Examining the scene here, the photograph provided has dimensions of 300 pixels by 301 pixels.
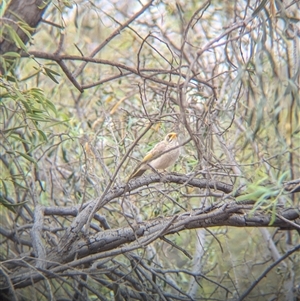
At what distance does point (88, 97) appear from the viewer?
6422mm

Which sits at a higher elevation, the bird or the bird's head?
the bird's head

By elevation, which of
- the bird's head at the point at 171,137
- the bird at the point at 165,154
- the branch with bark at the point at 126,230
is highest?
the bird's head at the point at 171,137

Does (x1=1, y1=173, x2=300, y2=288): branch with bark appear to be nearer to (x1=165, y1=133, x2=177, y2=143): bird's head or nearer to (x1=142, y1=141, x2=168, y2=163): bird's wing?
(x1=142, y1=141, x2=168, y2=163): bird's wing

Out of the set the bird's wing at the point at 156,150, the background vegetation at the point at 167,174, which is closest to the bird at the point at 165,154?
the bird's wing at the point at 156,150

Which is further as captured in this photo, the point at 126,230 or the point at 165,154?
the point at 165,154

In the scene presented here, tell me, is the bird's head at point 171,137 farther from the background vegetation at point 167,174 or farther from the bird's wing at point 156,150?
the background vegetation at point 167,174

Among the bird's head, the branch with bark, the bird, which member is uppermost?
the bird's head

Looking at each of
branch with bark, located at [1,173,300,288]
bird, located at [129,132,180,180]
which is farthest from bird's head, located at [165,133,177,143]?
branch with bark, located at [1,173,300,288]

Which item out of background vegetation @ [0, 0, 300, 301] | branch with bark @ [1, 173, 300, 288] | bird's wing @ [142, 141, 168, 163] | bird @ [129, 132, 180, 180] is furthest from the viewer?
bird @ [129, 132, 180, 180]

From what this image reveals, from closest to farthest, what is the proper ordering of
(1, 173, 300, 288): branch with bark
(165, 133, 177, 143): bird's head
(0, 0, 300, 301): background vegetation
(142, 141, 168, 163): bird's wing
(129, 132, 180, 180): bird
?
(0, 0, 300, 301): background vegetation < (1, 173, 300, 288): branch with bark < (142, 141, 168, 163): bird's wing < (129, 132, 180, 180): bird < (165, 133, 177, 143): bird's head

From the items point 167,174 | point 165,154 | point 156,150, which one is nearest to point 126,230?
point 167,174

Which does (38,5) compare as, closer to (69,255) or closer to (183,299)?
(69,255)

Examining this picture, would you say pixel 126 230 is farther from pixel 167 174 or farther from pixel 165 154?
pixel 165 154

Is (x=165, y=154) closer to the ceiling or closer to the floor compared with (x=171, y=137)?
closer to the floor
